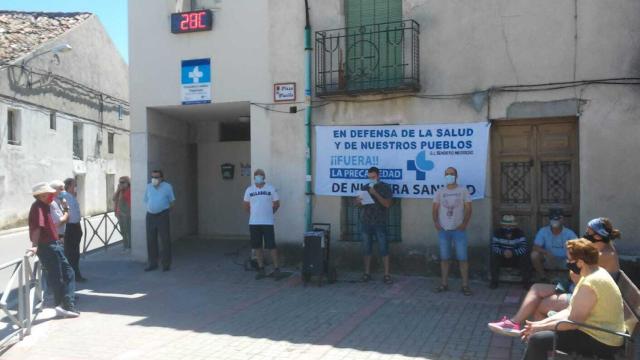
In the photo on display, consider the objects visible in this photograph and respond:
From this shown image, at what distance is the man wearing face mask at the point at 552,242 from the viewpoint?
26.4 ft

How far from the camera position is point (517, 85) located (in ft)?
28.6

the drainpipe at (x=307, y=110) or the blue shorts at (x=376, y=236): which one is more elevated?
the drainpipe at (x=307, y=110)

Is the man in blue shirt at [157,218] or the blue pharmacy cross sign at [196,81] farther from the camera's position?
the blue pharmacy cross sign at [196,81]

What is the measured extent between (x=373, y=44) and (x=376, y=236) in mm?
3170

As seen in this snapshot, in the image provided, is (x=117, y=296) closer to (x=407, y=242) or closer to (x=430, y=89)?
(x=407, y=242)

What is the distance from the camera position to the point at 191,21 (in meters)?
10.6

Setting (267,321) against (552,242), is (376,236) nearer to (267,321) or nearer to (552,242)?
(552,242)

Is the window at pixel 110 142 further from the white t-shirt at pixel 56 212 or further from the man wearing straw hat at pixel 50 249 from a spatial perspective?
the man wearing straw hat at pixel 50 249

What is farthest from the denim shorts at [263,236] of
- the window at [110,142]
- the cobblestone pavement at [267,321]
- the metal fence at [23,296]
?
the window at [110,142]

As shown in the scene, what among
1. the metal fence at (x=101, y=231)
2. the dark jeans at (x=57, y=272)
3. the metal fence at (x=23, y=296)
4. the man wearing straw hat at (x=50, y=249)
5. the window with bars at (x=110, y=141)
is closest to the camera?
the metal fence at (x=23, y=296)

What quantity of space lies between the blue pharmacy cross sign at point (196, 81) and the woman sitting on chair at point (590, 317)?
7.73 meters

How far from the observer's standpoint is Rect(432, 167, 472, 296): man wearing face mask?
27.5ft

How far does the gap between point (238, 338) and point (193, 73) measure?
5.88m

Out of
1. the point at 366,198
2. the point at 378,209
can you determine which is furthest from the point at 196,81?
the point at 378,209
